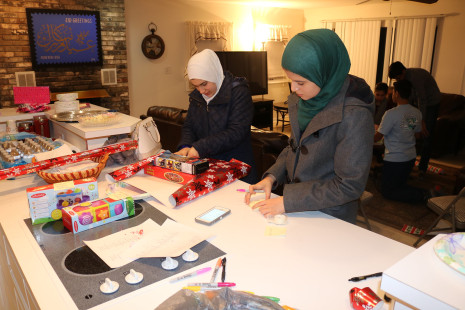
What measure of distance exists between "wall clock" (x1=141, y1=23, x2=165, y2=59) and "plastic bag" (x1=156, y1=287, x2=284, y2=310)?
5.92 meters

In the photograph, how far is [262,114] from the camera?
7.40 meters

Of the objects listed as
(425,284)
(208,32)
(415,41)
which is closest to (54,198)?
(425,284)

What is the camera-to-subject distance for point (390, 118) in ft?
11.4

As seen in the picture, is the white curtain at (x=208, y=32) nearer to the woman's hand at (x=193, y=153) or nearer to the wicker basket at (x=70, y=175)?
the woman's hand at (x=193, y=153)

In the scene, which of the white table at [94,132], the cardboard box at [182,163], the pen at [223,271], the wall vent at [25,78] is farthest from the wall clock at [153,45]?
the pen at [223,271]

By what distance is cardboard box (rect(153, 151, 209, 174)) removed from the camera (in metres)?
1.67

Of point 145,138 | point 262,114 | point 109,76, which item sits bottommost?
point 262,114

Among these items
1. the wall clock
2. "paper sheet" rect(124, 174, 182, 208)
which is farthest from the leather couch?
the wall clock

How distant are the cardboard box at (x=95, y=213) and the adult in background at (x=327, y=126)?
1.64 feet

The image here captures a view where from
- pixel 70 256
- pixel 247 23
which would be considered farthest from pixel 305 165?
pixel 247 23

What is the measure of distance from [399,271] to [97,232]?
3.22ft

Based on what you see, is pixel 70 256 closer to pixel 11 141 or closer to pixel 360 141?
pixel 360 141

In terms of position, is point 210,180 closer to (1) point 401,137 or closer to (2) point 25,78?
(1) point 401,137

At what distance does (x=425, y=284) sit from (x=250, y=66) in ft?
22.9
